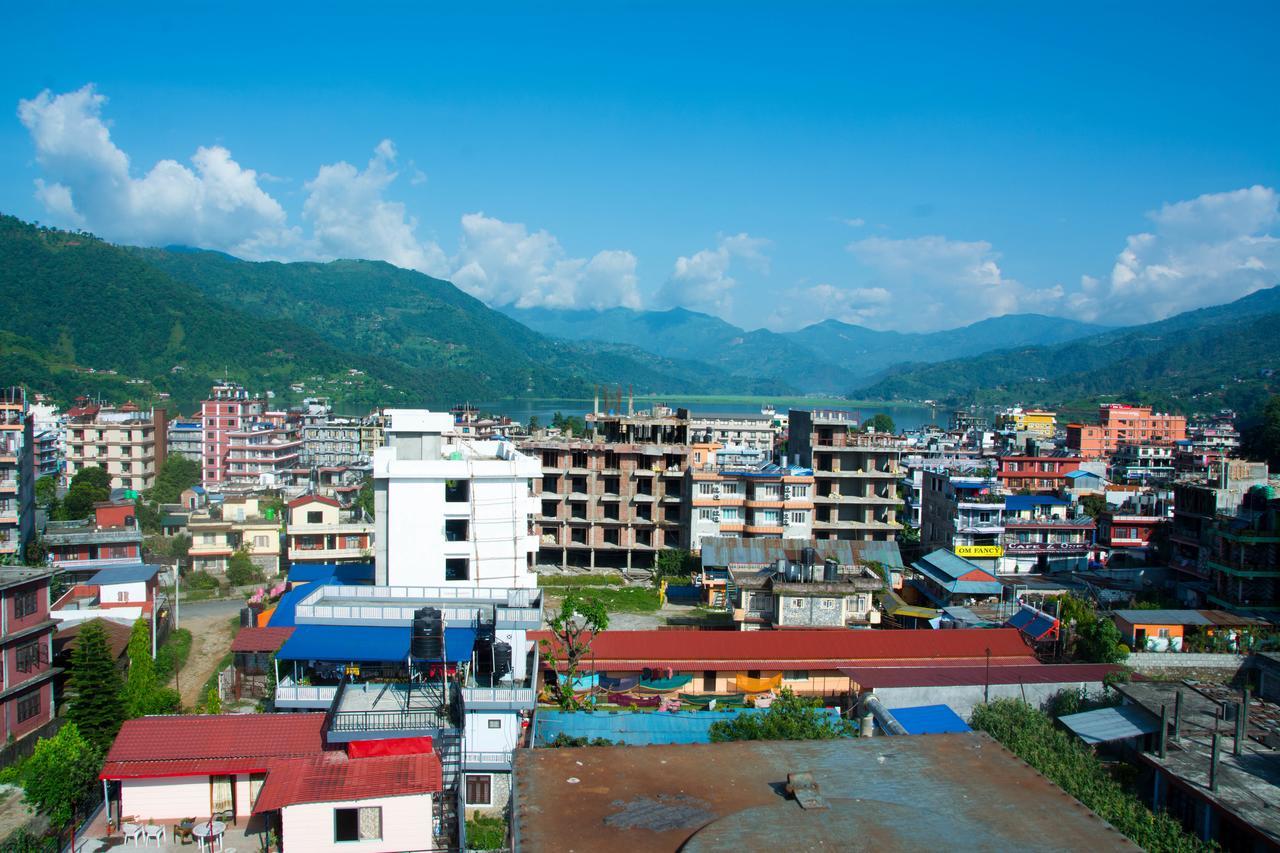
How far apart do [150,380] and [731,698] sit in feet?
329

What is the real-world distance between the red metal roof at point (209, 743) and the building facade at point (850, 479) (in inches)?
821

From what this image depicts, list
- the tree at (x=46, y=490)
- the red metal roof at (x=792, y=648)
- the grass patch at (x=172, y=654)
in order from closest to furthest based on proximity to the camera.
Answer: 1. the red metal roof at (x=792, y=648)
2. the grass patch at (x=172, y=654)
3. the tree at (x=46, y=490)

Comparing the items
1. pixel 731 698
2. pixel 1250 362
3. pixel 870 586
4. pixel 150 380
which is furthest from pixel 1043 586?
pixel 1250 362

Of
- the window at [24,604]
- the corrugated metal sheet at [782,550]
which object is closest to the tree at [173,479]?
the window at [24,604]

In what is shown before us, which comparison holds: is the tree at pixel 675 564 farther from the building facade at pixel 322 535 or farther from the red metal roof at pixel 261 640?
the red metal roof at pixel 261 640

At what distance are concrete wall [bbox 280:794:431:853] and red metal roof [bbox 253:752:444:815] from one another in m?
0.09

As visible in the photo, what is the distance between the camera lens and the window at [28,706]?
16672 mm

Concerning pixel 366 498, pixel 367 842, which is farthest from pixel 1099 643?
pixel 366 498

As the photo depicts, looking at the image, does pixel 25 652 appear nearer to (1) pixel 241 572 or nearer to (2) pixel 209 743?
(2) pixel 209 743

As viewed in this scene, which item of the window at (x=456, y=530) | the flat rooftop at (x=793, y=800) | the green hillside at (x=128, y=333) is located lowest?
the window at (x=456, y=530)

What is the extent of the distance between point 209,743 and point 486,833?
4010 mm

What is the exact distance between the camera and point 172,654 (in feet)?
70.8

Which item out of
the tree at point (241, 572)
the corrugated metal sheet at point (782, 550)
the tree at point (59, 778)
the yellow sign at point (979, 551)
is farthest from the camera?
the yellow sign at point (979, 551)

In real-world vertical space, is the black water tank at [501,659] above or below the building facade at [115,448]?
below
